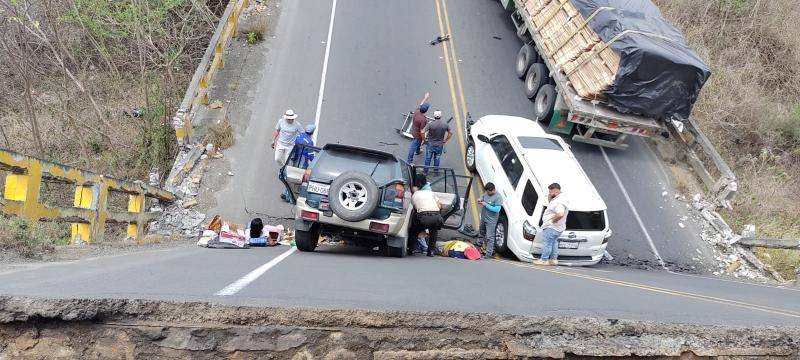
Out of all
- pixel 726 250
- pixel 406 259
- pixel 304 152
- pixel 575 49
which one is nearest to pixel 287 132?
pixel 304 152

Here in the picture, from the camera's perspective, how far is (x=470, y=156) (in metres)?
12.3

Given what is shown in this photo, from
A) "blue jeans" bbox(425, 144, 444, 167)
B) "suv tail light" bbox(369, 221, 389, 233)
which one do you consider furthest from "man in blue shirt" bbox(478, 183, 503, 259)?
"suv tail light" bbox(369, 221, 389, 233)

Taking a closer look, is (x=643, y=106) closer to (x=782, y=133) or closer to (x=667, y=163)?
(x=667, y=163)

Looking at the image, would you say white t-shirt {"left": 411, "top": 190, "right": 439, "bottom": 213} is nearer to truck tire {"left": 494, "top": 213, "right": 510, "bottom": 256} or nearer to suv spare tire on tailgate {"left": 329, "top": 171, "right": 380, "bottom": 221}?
suv spare tire on tailgate {"left": 329, "top": 171, "right": 380, "bottom": 221}

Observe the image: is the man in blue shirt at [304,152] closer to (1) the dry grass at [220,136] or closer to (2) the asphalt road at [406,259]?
(2) the asphalt road at [406,259]

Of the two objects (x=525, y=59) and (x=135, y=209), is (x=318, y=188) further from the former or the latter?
(x=525, y=59)

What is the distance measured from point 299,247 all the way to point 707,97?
45.6ft

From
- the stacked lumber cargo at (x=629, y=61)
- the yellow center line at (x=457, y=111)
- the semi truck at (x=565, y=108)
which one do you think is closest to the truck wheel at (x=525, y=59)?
the semi truck at (x=565, y=108)

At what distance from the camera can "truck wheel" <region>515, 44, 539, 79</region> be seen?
15.2 m

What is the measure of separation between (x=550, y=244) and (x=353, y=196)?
3731 mm

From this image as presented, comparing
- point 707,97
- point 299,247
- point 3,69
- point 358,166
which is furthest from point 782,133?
point 3,69

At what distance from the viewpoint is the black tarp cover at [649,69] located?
11586 mm

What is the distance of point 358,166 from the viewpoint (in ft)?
26.5

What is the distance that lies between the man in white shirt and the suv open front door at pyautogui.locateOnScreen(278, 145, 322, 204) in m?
3.90
